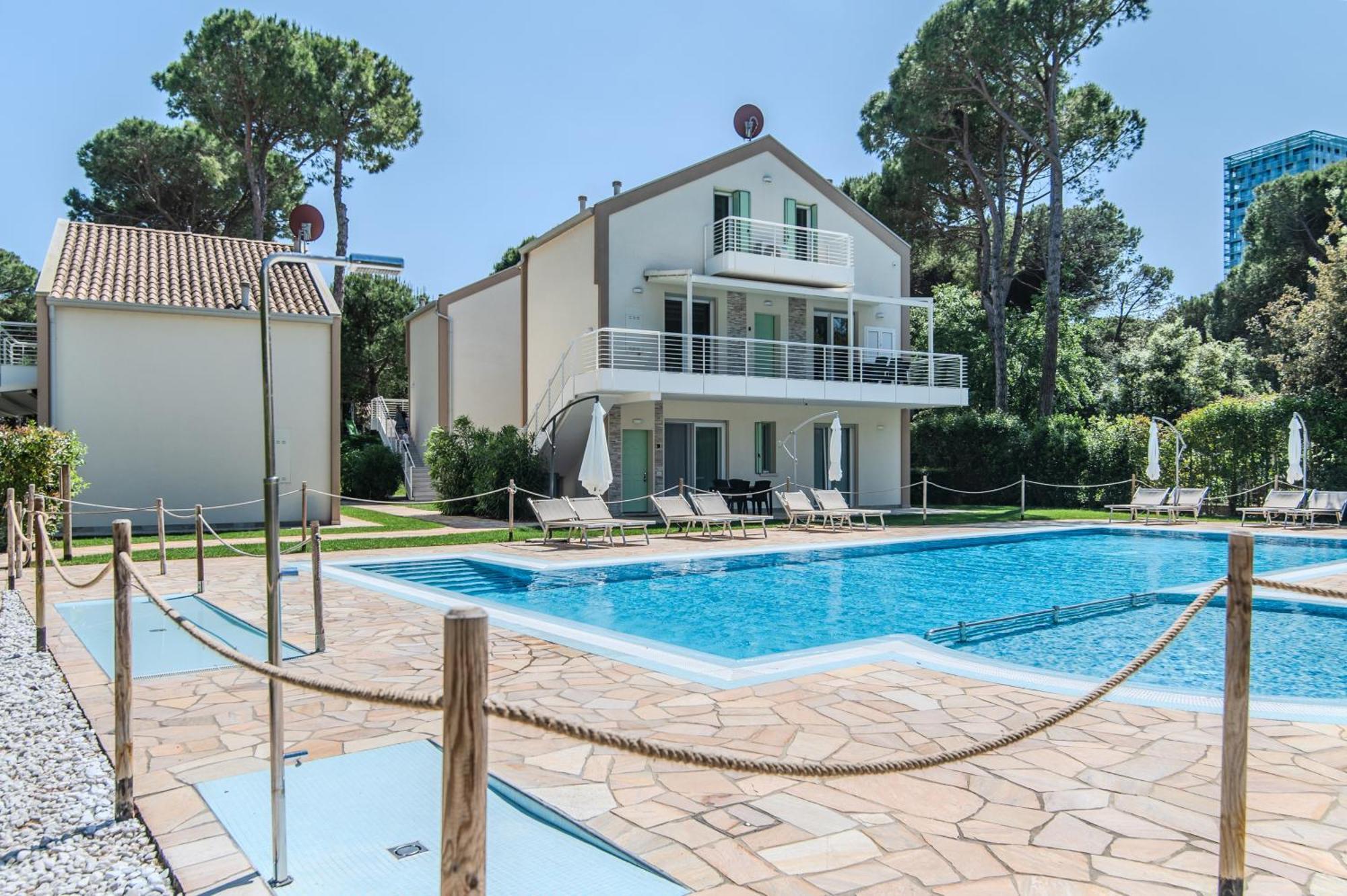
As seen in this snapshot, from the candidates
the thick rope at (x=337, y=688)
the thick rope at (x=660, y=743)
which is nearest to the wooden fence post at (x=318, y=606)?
the thick rope at (x=337, y=688)

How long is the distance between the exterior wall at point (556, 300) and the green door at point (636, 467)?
2788 mm

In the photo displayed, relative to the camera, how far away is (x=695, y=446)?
22156 mm

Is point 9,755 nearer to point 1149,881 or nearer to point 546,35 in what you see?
point 1149,881

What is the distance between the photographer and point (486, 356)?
26438mm

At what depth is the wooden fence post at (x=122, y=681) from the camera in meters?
3.84

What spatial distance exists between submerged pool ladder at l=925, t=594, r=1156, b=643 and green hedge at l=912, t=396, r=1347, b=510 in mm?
13594

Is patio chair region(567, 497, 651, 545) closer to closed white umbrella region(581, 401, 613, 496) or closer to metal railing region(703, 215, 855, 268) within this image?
closed white umbrella region(581, 401, 613, 496)

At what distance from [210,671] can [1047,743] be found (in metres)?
5.56

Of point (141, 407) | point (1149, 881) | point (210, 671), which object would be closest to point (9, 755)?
point (210, 671)

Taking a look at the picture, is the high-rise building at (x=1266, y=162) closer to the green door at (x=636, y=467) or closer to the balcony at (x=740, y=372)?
the balcony at (x=740, y=372)

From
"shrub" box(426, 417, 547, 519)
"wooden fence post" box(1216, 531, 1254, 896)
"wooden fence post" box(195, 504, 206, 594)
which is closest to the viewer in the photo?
"wooden fence post" box(1216, 531, 1254, 896)

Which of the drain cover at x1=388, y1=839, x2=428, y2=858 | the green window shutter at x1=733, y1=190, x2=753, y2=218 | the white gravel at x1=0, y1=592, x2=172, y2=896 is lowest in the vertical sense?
the white gravel at x1=0, y1=592, x2=172, y2=896

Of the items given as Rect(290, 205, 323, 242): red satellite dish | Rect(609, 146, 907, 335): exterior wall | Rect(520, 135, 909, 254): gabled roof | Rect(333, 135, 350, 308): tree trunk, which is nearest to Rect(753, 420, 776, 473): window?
Rect(609, 146, 907, 335): exterior wall

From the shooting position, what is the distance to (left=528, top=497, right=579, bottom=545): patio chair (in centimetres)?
1530
